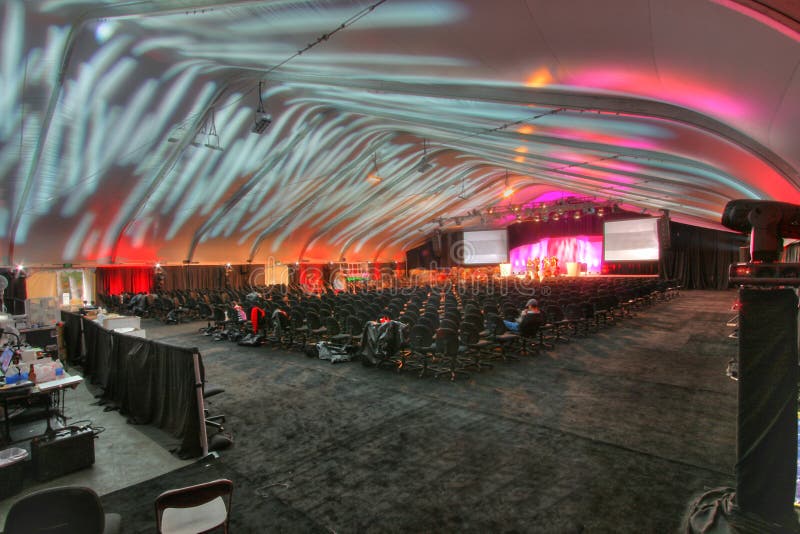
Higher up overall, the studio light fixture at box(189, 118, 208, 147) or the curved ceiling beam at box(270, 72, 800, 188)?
the studio light fixture at box(189, 118, 208, 147)

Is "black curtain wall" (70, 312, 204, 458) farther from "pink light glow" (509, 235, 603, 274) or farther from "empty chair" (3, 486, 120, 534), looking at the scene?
"pink light glow" (509, 235, 603, 274)

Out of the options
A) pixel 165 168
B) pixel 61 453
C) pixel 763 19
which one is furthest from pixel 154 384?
pixel 165 168

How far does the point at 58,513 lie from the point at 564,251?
3195 centimetres

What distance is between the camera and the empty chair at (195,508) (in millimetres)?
2316

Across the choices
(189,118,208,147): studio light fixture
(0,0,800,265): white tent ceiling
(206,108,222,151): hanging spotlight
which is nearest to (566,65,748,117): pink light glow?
(0,0,800,265): white tent ceiling

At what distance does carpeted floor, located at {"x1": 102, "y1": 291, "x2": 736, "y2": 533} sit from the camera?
3100mm

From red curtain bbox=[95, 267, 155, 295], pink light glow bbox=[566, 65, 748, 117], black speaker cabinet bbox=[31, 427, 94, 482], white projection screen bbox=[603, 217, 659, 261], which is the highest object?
pink light glow bbox=[566, 65, 748, 117]

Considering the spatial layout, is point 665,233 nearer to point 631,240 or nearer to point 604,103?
point 631,240

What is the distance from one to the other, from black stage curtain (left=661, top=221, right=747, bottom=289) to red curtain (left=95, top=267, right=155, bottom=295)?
31.1 metres

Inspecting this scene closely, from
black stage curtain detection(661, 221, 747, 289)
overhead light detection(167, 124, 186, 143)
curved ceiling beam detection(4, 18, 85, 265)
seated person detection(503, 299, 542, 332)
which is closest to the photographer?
seated person detection(503, 299, 542, 332)

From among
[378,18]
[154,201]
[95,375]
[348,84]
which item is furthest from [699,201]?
[154,201]

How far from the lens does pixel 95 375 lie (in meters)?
7.40

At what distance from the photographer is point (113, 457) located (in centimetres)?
435

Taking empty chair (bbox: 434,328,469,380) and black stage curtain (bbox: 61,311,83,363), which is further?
black stage curtain (bbox: 61,311,83,363)
